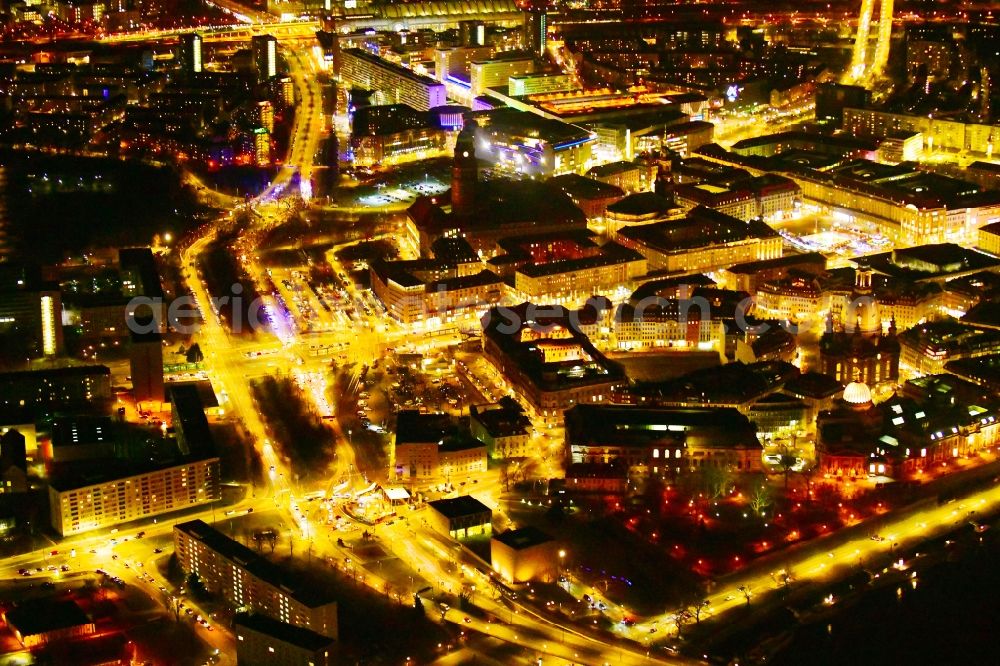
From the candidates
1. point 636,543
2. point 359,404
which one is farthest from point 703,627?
point 359,404

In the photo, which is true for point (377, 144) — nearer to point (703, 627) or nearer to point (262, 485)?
point (262, 485)

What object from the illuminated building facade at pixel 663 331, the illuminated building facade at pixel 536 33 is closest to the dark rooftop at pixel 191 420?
the illuminated building facade at pixel 663 331

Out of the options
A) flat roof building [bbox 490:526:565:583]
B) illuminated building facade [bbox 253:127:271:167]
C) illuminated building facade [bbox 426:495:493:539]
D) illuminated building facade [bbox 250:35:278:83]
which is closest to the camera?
flat roof building [bbox 490:526:565:583]

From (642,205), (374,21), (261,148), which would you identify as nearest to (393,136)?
(261,148)

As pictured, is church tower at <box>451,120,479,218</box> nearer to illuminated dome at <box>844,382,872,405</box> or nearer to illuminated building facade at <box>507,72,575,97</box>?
illuminated building facade at <box>507,72,575,97</box>

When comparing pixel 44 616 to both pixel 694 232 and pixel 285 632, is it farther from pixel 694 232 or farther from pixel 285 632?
pixel 694 232

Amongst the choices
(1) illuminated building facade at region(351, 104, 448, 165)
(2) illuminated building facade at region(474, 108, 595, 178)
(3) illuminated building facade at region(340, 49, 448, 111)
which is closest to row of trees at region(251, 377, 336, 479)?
(2) illuminated building facade at region(474, 108, 595, 178)

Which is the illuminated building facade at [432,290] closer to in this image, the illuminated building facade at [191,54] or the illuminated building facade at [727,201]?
the illuminated building facade at [727,201]
